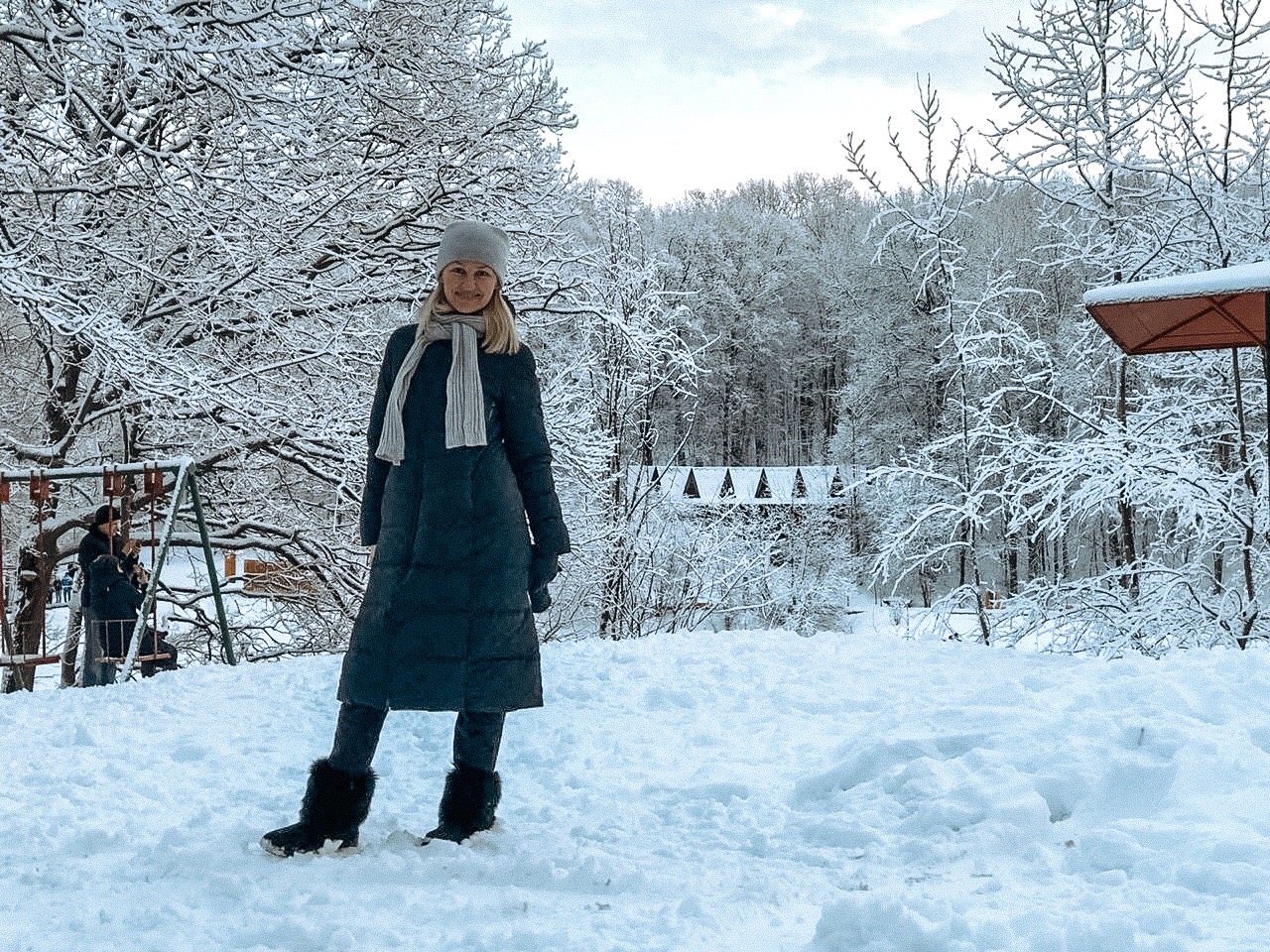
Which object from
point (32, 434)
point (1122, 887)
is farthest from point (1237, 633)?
point (32, 434)

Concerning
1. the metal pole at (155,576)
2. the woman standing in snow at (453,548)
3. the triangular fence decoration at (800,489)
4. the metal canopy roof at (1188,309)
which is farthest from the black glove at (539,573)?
the triangular fence decoration at (800,489)

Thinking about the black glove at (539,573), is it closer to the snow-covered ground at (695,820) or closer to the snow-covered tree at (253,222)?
the snow-covered ground at (695,820)

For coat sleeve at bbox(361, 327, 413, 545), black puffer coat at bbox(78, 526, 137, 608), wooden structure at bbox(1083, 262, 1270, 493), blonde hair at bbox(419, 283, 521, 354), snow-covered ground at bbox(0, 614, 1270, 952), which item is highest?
wooden structure at bbox(1083, 262, 1270, 493)

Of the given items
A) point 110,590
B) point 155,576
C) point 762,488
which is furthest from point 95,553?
point 762,488

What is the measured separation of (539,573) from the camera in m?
3.21

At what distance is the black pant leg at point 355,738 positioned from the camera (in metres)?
3.04

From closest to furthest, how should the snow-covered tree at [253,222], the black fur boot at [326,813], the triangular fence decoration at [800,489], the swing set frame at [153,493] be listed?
1. the black fur boot at [326,813]
2. the swing set frame at [153,493]
3. the snow-covered tree at [253,222]
4. the triangular fence decoration at [800,489]

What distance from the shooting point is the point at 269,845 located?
288cm

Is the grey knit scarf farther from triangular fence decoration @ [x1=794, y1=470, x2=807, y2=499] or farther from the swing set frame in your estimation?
triangular fence decoration @ [x1=794, y1=470, x2=807, y2=499]

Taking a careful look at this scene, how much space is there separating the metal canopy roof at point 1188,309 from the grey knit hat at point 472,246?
12.5ft

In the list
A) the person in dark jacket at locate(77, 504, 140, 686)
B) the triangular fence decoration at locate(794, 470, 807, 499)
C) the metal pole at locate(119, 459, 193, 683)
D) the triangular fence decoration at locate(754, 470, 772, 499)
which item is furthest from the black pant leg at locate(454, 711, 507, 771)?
the triangular fence decoration at locate(754, 470, 772, 499)

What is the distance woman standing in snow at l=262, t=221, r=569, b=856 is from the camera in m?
3.03

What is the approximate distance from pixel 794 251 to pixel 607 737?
44628 mm

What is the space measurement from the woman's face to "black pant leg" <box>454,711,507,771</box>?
118 centimetres
